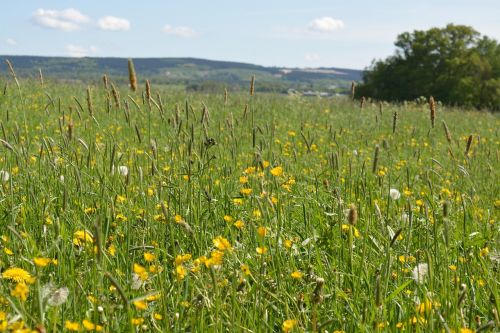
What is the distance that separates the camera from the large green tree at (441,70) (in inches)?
1631

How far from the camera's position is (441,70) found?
43.8 metres

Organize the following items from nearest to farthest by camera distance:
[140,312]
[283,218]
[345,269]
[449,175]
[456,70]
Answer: [140,312]
[345,269]
[283,218]
[449,175]
[456,70]

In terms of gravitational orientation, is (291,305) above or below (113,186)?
below

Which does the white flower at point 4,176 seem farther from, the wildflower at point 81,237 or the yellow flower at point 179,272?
the yellow flower at point 179,272

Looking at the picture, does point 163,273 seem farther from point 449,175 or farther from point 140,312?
point 449,175

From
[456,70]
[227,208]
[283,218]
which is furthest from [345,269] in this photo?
[456,70]

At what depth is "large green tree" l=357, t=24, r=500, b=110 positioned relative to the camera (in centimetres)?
4144

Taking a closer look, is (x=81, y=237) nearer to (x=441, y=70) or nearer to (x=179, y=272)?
(x=179, y=272)

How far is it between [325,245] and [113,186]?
1.24m

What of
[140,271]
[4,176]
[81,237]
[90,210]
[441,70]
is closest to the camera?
[140,271]

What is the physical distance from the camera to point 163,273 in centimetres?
216

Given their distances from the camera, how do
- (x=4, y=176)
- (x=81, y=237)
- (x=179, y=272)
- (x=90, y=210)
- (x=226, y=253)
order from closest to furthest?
(x=179, y=272) < (x=81, y=237) < (x=226, y=253) < (x=90, y=210) < (x=4, y=176)

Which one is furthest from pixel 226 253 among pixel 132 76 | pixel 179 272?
pixel 132 76

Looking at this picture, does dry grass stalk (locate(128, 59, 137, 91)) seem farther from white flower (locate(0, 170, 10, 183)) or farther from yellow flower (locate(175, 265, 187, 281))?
yellow flower (locate(175, 265, 187, 281))
